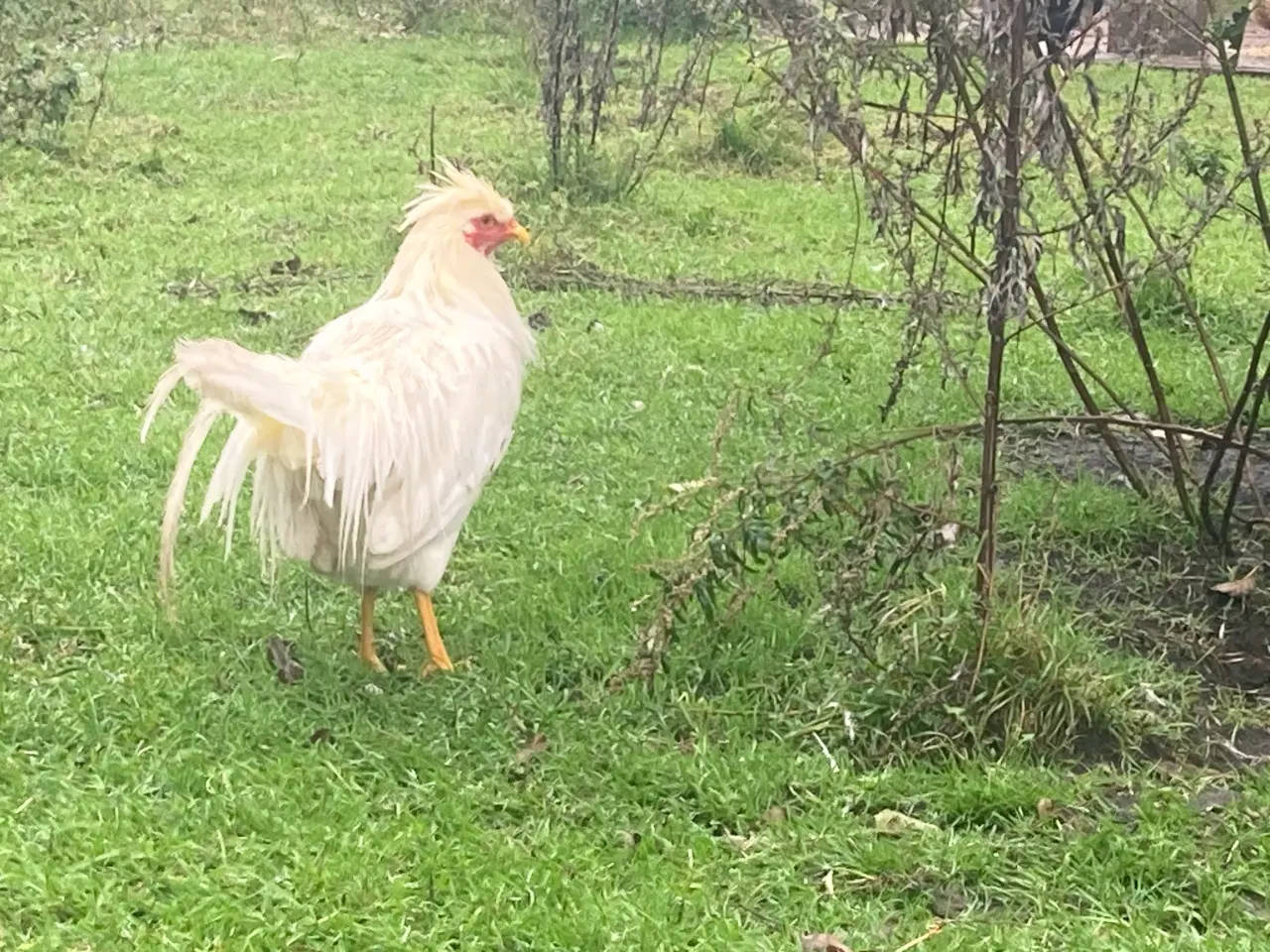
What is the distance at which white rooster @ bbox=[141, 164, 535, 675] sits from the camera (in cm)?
325

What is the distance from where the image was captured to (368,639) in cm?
380

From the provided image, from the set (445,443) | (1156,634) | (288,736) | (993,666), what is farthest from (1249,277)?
(288,736)

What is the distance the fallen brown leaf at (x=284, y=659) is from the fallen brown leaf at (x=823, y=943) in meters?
1.49

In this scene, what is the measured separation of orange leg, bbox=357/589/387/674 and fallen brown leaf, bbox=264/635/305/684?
0.50 feet

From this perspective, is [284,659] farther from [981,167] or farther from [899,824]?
[981,167]

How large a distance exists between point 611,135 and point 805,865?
772 centimetres

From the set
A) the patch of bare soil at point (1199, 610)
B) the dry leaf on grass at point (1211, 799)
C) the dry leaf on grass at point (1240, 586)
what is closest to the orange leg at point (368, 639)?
the patch of bare soil at point (1199, 610)

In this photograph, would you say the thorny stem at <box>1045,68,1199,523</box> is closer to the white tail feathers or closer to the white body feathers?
the white body feathers

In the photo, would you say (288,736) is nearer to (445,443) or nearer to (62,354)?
(445,443)

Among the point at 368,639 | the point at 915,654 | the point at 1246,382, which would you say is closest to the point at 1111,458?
the point at 1246,382

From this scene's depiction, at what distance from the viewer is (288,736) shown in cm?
347

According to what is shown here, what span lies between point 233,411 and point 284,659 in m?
0.81

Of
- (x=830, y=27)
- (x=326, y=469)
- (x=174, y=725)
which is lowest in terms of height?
(x=174, y=725)

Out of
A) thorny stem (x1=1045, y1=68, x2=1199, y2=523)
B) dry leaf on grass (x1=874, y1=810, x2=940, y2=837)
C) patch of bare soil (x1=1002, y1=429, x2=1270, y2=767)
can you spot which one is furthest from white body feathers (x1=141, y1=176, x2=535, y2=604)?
patch of bare soil (x1=1002, y1=429, x2=1270, y2=767)
